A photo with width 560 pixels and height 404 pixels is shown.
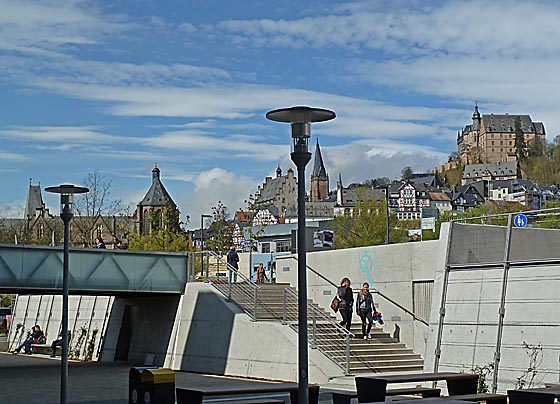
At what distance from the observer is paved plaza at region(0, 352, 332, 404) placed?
62.9ft

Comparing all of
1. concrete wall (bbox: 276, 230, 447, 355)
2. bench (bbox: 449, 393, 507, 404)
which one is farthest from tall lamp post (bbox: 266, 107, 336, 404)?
concrete wall (bbox: 276, 230, 447, 355)

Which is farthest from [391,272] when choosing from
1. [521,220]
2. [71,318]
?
[71,318]

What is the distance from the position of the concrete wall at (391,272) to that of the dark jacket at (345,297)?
136cm

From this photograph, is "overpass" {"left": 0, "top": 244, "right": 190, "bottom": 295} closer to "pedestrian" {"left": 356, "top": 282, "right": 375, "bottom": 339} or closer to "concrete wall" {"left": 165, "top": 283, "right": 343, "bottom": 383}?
"concrete wall" {"left": 165, "top": 283, "right": 343, "bottom": 383}

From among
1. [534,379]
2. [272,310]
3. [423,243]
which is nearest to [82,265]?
[272,310]

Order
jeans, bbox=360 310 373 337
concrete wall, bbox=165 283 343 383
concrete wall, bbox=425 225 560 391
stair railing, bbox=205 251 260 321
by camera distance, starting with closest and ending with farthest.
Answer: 1. concrete wall, bbox=425 225 560 391
2. concrete wall, bbox=165 283 343 383
3. jeans, bbox=360 310 373 337
4. stair railing, bbox=205 251 260 321

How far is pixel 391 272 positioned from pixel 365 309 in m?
1.41

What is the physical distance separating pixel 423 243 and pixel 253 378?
6.05 metres

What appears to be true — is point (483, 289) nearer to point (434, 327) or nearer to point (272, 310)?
point (434, 327)

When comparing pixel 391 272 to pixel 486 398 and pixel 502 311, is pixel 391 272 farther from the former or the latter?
pixel 486 398

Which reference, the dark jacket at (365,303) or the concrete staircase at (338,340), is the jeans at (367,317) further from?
the concrete staircase at (338,340)

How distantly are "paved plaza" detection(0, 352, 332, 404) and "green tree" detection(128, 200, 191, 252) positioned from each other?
72.4 ft

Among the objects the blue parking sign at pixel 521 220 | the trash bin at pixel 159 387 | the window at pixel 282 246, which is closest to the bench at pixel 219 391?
the trash bin at pixel 159 387

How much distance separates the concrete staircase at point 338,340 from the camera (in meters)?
22.4
